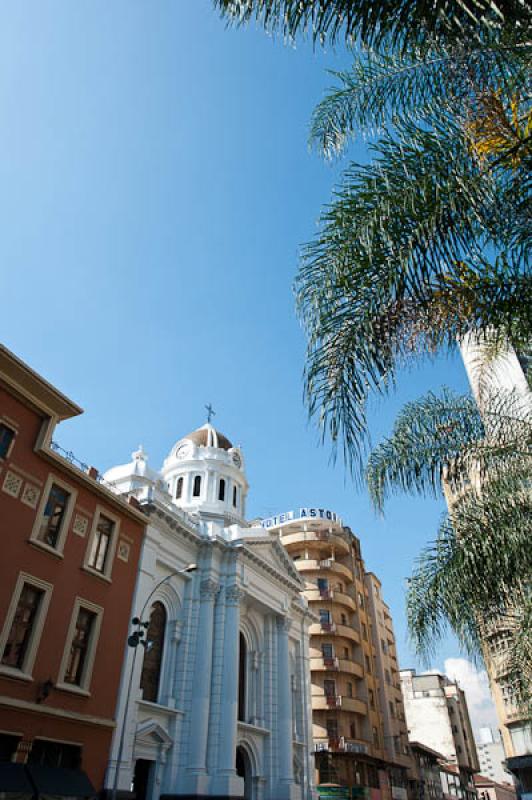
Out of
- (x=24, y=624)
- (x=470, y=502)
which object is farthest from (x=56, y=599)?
(x=470, y=502)

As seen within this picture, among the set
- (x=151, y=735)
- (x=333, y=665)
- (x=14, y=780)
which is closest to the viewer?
(x=14, y=780)

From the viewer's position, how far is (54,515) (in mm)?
18578

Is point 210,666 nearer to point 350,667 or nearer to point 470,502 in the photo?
point 470,502

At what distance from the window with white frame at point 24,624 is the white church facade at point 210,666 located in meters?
3.17

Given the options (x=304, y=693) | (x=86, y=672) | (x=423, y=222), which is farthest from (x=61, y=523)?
(x=304, y=693)

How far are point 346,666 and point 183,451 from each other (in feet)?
68.3

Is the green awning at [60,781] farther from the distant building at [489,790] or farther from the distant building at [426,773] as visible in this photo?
the distant building at [489,790]

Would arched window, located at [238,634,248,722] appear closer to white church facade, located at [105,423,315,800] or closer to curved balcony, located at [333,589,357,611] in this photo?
white church facade, located at [105,423,315,800]

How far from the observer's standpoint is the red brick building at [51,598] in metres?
15.8

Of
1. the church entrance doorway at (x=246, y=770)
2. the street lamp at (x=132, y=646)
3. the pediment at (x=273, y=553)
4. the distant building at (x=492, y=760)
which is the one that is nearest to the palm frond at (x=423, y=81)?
the street lamp at (x=132, y=646)

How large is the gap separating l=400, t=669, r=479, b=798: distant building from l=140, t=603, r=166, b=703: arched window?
2376 inches

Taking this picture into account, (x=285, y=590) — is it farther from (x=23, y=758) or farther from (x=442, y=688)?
(x=442, y=688)

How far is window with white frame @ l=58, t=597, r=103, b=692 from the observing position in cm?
1752

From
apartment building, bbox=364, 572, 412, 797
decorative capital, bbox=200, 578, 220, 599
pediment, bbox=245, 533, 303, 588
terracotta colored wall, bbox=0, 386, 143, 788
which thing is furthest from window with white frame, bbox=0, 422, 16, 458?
apartment building, bbox=364, 572, 412, 797
